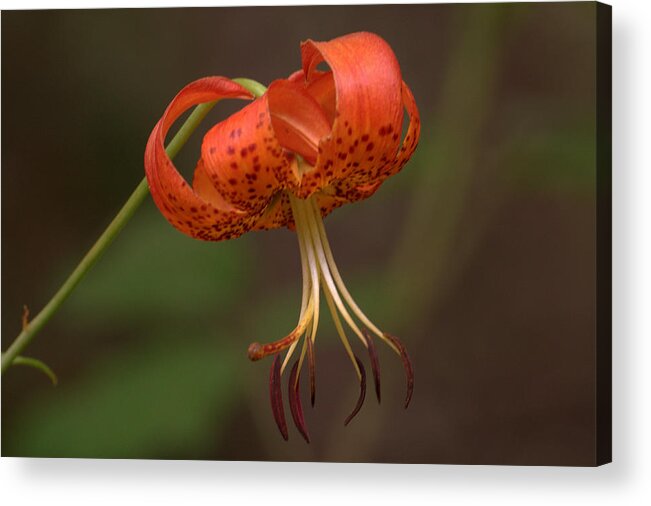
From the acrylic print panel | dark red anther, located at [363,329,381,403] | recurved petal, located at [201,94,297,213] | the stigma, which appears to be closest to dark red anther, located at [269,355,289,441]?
the stigma

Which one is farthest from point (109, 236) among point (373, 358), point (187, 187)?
point (373, 358)

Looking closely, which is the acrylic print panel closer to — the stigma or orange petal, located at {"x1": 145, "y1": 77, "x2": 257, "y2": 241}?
the stigma

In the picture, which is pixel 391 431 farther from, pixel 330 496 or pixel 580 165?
pixel 580 165

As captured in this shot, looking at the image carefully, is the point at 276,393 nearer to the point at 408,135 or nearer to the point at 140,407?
the point at 408,135

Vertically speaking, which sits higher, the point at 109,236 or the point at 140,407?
the point at 109,236

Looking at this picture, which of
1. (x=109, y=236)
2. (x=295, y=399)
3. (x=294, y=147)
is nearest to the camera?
(x=294, y=147)

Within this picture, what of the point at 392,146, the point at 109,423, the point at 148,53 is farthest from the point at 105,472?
the point at 392,146
